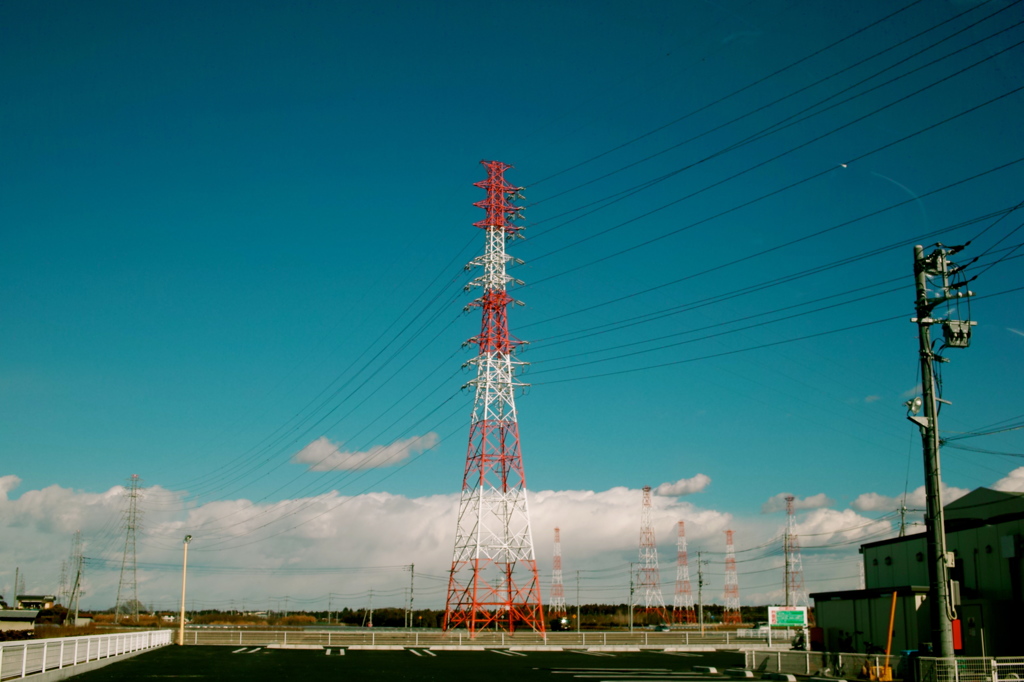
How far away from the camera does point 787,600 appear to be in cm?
7950

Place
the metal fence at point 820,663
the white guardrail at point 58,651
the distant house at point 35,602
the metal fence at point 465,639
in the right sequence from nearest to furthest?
1. the white guardrail at point 58,651
2. the metal fence at point 820,663
3. the metal fence at point 465,639
4. the distant house at point 35,602

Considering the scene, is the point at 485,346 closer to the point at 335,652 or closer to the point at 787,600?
the point at 335,652

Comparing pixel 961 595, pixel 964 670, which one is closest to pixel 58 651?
pixel 964 670

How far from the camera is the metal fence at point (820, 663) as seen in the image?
84.0 ft

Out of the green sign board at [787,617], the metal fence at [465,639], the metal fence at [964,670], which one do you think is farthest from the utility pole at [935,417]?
the metal fence at [465,639]

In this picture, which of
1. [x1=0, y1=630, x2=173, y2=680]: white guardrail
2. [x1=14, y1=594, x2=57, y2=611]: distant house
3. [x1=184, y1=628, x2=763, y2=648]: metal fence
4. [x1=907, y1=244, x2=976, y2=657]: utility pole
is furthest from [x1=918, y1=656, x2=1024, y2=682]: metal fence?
[x1=14, y1=594, x2=57, y2=611]: distant house

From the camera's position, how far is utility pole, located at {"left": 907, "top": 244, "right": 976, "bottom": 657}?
21.0m

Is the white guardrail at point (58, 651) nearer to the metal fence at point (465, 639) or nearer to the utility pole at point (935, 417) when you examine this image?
the metal fence at point (465, 639)

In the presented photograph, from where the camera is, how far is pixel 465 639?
163ft

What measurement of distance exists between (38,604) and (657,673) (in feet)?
325

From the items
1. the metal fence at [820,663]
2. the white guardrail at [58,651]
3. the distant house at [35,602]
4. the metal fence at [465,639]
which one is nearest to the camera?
the white guardrail at [58,651]

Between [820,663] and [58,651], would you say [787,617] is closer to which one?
[820,663]

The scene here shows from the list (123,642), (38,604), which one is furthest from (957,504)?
(38,604)

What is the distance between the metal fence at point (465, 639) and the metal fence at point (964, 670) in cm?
2876
